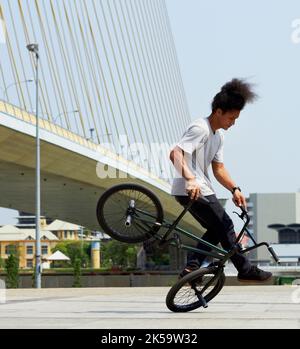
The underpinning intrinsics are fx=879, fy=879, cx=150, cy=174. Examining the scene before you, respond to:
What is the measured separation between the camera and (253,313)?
7.26 meters

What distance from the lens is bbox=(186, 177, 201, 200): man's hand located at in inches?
276

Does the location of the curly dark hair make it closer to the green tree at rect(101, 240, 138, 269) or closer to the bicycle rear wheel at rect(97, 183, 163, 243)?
the bicycle rear wheel at rect(97, 183, 163, 243)

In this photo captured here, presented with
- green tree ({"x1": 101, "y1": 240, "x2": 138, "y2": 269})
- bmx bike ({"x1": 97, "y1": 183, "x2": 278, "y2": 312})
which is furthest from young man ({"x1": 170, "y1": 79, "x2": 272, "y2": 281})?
green tree ({"x1": 101, "y1": 240, "x2": 138, "y2": 269})

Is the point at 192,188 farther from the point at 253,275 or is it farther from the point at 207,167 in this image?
the point at 253,275

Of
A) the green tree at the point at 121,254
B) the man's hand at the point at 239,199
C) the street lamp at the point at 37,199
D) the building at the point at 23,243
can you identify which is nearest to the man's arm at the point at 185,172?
the man's hand at the point at 239,199

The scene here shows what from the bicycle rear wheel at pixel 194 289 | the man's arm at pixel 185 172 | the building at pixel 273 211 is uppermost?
the building at pixel 273 211

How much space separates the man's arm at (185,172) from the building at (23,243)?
143015mm

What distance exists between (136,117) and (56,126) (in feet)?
42.6

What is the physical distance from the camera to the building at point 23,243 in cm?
15462

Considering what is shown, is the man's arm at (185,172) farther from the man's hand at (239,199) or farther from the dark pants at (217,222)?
the man's hand at (239,199)

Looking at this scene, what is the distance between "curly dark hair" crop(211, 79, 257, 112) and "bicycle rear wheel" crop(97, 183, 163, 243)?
958 mm

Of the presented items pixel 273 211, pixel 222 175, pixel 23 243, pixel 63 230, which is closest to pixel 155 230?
pixel 222 175

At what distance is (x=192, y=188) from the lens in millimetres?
7020
